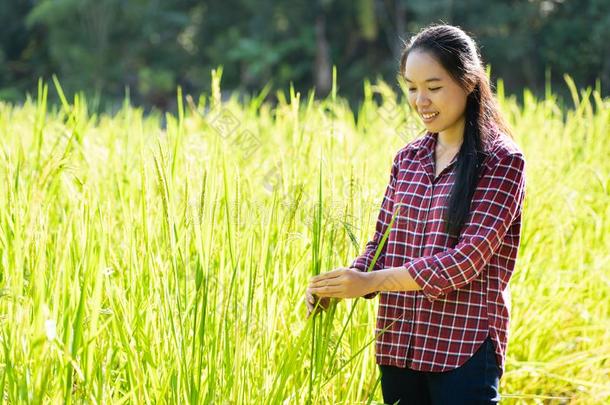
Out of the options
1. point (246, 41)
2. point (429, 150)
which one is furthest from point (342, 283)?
point (246, 41)

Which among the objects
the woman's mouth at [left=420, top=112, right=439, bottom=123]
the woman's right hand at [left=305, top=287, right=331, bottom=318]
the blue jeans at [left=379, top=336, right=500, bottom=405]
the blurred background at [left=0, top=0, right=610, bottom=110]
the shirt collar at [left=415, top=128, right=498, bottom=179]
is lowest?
the blue jeans at [left=379, top=336, right=500, bottom=405]

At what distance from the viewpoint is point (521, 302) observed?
2.47 m

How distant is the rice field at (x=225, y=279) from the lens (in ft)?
4.63

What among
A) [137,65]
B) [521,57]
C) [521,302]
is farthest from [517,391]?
[137,65]

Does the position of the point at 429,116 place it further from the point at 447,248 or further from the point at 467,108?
the point at 447,248

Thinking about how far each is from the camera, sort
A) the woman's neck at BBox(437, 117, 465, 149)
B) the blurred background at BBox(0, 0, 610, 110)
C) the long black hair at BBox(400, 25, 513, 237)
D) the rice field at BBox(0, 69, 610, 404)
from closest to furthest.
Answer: the rice field at BBox(0, 69, 610, 404)
the long black hair at BBox(400, 25, 513, 237)
the woman's neck at BBox(437, 117, 465, 149)
the blurred background at BBox(0, 0, 610, 110)

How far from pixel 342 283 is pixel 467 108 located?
450 mm

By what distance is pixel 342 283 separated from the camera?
4.83ft

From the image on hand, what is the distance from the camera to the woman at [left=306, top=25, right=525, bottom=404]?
4.95 ft

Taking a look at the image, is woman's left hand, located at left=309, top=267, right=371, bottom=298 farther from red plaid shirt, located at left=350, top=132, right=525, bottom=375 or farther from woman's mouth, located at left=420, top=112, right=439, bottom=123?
woman's mouth, located at left=420, top=112, right=439, bottom=123

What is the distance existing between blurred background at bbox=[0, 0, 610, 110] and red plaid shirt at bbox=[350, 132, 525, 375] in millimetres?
17491

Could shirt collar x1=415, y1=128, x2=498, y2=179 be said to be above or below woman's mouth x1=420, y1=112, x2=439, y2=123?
below

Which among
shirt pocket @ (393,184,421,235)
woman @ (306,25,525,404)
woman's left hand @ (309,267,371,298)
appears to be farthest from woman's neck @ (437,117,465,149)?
woman's left hand @ (309,267,371,298)

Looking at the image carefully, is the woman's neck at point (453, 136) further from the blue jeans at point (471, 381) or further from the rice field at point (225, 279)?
the blue jeans at point (471, 381)
